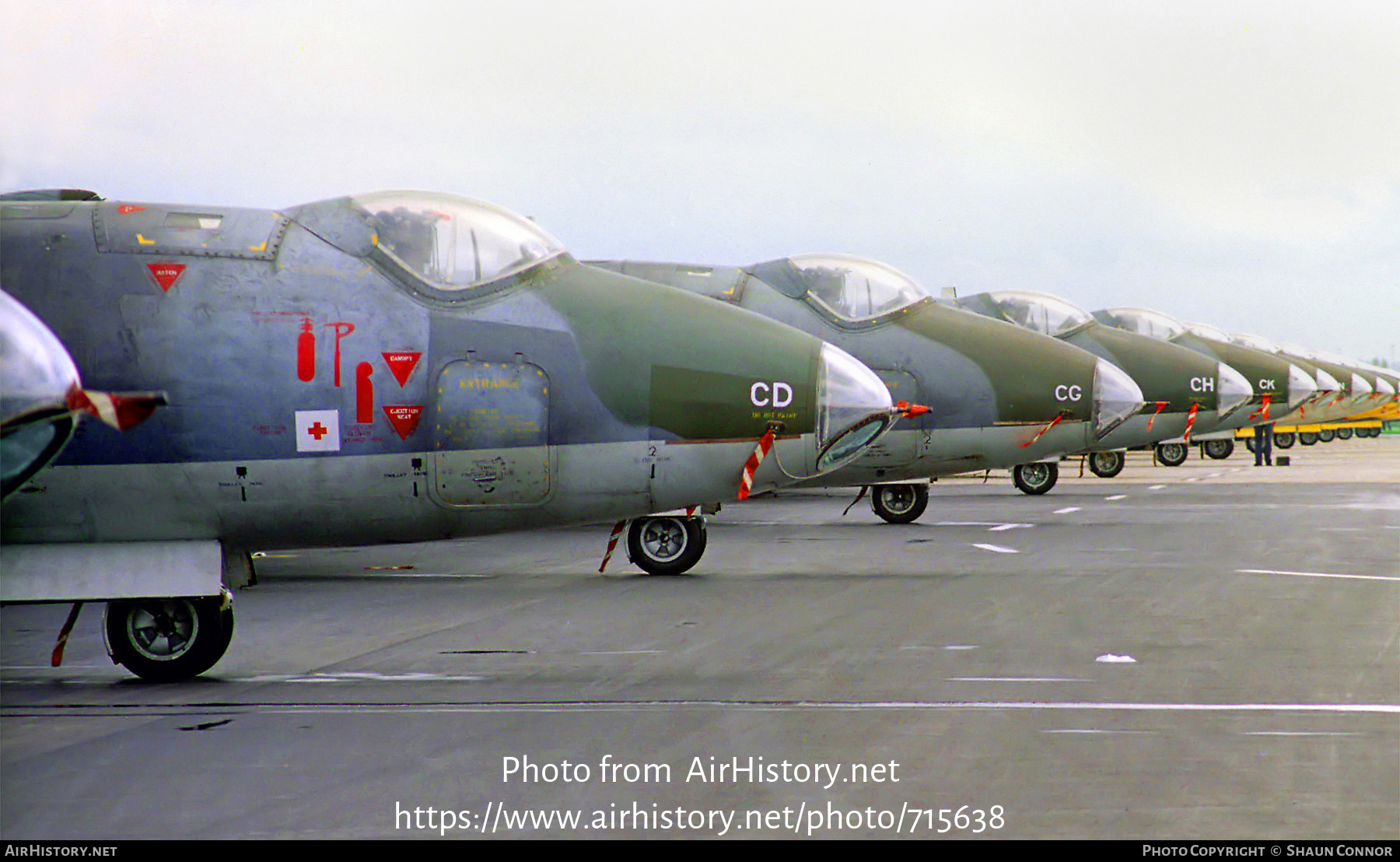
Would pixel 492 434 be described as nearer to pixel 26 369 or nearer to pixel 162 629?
pixel 162 629

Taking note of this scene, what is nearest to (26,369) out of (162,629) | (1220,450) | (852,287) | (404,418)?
(162,629)

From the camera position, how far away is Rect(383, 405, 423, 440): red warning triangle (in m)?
10.7

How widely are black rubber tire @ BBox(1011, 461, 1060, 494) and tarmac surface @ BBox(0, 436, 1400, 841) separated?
15.7 meters

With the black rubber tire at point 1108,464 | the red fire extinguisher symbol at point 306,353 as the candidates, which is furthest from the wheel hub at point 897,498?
the black rubber tire at point 1108,464

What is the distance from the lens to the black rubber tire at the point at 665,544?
16.1m

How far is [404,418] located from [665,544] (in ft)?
19.2

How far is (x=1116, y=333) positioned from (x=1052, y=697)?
24750 mm

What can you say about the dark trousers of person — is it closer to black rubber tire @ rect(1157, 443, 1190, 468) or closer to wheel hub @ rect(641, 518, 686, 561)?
black rubber tire @ rect(1157, 443, 1190, 468)

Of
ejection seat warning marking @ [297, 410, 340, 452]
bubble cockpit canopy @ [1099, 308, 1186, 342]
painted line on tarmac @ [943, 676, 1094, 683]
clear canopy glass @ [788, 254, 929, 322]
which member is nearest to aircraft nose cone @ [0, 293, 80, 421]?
ejection seat warning marking @ [297, 410, 340, 452]

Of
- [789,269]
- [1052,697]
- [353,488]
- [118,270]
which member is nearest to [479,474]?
[353,488]

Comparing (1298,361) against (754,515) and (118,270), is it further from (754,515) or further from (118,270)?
(118,270)

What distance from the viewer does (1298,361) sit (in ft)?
193

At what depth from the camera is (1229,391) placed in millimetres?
34188
